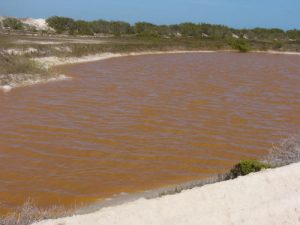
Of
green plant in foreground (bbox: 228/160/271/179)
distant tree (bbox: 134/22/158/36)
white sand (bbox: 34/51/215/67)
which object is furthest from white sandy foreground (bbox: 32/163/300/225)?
distant tree (bbox: 134/22/158/36)

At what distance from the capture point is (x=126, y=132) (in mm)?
15734

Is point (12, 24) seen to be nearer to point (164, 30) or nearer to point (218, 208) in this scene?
point (164, 30)

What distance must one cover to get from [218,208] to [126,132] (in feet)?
26.4

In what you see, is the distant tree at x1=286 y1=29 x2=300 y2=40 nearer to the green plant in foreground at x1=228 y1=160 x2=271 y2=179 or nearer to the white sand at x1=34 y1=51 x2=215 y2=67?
the white sand at x1=34 y1=51 x2=215 y2=67

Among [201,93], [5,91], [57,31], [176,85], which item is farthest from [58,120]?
[57,31]

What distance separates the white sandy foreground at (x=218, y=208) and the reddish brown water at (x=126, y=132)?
2.53 meters

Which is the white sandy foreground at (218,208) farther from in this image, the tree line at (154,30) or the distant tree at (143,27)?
the distant tree at (143,27)

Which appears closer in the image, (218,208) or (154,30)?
(218,208)

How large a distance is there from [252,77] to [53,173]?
2358 cm

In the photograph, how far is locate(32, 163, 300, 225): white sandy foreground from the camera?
7445mm

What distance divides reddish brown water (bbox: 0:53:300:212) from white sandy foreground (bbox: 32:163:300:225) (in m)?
2.53

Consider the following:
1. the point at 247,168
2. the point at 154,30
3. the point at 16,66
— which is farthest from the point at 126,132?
the point at 154,30

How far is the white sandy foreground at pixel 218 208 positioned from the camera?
745 cm

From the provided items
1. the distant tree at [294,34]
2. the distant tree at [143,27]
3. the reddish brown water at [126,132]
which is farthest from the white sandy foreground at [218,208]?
the distant tree at [294,34]
